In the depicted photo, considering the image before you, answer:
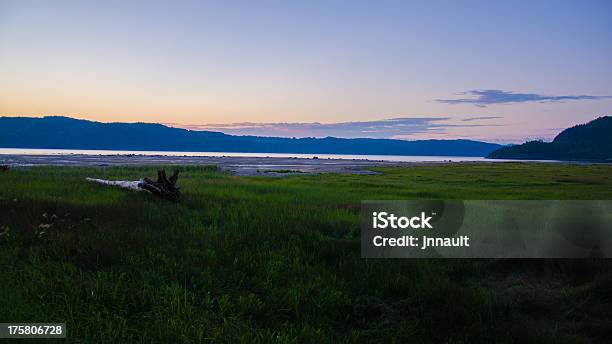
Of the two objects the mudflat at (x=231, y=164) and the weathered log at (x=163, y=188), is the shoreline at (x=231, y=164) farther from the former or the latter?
the weathered log at (x=163, y=188)

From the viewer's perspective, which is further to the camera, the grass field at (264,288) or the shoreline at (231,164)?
the shoreline at (231,164)

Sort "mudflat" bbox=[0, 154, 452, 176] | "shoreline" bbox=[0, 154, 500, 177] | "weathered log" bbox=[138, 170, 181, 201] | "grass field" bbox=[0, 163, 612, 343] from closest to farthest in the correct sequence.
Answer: "grass field" bbox=[0, 163, 612, 343]
"weathered log" bbox=[138, 170, 181, 201]
"shoreline" bbox=[0, 154, 500, 177]
"mudflat" bbox=[0, 154, 452, 176]

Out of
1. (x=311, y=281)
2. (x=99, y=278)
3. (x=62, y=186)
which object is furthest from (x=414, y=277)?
(x=62, y=186)

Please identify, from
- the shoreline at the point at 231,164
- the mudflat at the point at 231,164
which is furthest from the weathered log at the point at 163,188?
the mudflat at the point at 231,164

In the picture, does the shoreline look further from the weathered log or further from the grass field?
the grass field

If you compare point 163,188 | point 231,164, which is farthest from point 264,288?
point 231,164

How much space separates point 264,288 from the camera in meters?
8.79

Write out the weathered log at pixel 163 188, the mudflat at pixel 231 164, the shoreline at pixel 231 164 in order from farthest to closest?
1. the mudflat at pixel 231 164
2. the shoreline at pixel 231 164
3. the weathered log at pixel 163 188

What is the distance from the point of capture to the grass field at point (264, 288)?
7.27 m

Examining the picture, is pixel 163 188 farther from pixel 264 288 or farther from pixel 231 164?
pixel 231 164

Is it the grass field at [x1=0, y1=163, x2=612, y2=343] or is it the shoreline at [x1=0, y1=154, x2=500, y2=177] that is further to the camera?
the shoreline at [x1=0, y1=154, x2=500, y2=177]

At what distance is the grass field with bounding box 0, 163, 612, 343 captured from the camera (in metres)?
7.27

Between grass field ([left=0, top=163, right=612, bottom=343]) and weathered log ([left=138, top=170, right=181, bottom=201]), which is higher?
weathered log ([left=138, top=170, right=181, bottom=201])

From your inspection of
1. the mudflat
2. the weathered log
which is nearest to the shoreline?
the mudflat
